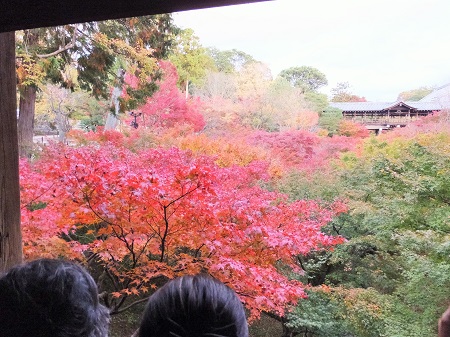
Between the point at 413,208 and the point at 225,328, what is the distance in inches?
168

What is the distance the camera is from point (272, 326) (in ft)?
19.6

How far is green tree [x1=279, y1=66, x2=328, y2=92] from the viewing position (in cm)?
1103

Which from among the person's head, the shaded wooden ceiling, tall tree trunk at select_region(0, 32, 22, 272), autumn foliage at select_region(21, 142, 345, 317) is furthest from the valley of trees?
the person's head

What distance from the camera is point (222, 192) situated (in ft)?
10.9

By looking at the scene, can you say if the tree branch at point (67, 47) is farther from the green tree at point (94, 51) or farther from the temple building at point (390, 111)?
the temple building at point (390, 111)

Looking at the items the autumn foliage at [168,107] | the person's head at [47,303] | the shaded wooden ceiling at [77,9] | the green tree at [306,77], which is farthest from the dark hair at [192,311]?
the green tree at [306,77]

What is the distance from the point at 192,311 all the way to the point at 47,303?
204mm

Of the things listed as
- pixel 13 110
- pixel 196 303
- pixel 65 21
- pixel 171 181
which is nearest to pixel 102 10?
pixel 65 21

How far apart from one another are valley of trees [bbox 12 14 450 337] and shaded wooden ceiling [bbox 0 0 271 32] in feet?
6.32

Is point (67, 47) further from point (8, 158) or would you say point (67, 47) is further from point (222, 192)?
point (8, 158)

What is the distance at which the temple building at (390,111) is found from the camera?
9.52 meters

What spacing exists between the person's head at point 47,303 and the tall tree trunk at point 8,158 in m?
0.62

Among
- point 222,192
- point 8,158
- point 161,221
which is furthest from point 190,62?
point 8,158

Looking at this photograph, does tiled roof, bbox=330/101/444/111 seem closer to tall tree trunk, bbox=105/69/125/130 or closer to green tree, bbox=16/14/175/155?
tall tree trunk, bbox=105/69/125/130
